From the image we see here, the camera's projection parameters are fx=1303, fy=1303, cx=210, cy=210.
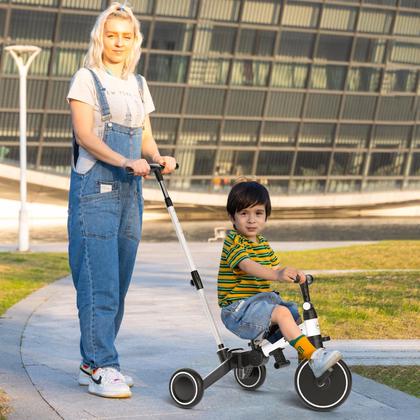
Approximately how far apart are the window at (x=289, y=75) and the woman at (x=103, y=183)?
1847 inches

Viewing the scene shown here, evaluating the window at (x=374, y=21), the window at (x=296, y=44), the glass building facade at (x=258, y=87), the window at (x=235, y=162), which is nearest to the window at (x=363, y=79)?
the glass building facade at (x=258, y=87)

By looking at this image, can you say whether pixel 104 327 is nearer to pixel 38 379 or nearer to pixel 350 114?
pixel 38 379

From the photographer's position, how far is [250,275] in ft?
23.5

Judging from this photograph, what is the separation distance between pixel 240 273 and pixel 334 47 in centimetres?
4918

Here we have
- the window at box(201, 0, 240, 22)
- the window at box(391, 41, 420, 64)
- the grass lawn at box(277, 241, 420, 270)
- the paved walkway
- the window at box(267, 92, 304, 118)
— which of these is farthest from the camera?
the window at box(391, 41, 420, 64)

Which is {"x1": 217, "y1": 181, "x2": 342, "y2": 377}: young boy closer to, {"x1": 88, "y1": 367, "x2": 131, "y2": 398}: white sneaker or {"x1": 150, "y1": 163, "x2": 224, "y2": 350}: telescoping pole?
{"x1": 150, "y1": 163, "x2": 224, "y2": 350}: telescoping pole

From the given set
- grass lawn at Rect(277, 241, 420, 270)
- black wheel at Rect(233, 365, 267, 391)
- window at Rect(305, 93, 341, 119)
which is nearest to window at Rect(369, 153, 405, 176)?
window at Rect(305, 93, 341, 119)

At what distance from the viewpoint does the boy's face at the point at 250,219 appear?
280 inches

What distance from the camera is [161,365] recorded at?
8.38 metres

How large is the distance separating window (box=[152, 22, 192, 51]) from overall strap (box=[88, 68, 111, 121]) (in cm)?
4391

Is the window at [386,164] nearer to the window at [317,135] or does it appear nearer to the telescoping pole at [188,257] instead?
the window at [317,135]

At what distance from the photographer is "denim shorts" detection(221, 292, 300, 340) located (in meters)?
6.96

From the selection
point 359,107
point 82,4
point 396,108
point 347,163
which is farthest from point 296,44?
point 82,4

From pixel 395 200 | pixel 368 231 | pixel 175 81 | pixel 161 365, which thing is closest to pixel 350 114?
pixel 395 200
